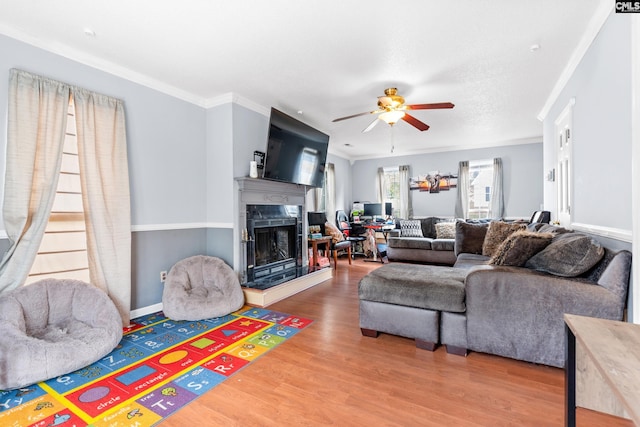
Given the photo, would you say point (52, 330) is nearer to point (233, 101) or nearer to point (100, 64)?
point (100, 64)

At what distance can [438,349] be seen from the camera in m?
2.35

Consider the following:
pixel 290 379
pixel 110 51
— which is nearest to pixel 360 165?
pixel 110 51

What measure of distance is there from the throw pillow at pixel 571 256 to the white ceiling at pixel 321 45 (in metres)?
1.67

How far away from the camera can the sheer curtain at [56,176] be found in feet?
7.40

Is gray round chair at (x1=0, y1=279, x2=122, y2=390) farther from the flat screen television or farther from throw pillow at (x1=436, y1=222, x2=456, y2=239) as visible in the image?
throw pillow at (x1=436, y1=222, x2=456, y2=239)

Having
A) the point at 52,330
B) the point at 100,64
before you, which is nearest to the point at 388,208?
the point at 100,64

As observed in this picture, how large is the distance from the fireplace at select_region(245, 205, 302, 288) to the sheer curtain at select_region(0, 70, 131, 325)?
1360mm

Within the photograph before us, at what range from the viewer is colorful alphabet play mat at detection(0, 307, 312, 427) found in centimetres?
162

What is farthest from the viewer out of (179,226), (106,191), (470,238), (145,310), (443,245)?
(443,245)

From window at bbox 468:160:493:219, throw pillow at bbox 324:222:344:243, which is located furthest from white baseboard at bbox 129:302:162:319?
window at bbox 468:160:493:219

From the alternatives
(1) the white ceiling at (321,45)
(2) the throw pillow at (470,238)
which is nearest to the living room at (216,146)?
(1) the white ceiling at (321,45)

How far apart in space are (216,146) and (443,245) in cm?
420

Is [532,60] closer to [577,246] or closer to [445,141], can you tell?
[577,246]

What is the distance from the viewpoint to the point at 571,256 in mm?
1989
